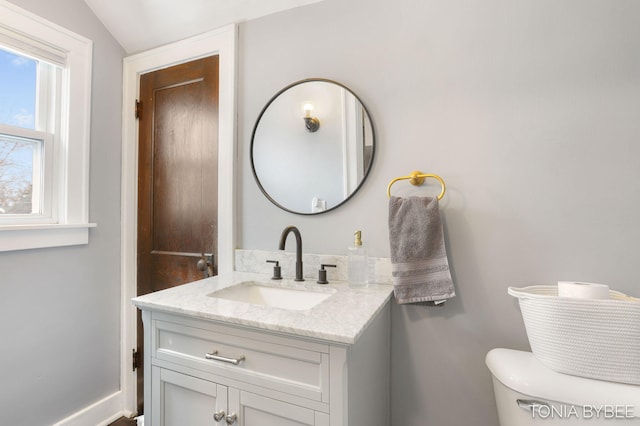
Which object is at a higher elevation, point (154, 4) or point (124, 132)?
point (154, 4)

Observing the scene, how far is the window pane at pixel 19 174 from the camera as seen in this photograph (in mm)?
1411

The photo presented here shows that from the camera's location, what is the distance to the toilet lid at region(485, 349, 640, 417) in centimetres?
75

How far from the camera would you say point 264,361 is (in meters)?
0.87

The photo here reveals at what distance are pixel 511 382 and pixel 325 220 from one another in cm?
87

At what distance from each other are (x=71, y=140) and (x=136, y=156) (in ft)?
1.06

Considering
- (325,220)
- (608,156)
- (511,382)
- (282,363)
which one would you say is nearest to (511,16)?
(608,156)

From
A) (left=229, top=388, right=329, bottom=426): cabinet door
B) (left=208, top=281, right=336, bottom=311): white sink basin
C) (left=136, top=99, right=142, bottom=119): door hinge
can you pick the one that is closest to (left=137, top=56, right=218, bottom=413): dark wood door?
(left=136, top=99, right=142, bottom=119): door hinge

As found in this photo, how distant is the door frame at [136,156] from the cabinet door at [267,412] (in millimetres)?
750

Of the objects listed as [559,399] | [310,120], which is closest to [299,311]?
[559,399]

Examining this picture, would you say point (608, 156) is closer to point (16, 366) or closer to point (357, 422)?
point (357, 422)

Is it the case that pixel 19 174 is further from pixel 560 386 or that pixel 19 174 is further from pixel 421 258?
pixel 560 386

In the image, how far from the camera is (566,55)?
1.03 meters

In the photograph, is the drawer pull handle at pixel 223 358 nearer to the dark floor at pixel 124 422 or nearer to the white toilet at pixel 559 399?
the white toilet at pixel 559 399

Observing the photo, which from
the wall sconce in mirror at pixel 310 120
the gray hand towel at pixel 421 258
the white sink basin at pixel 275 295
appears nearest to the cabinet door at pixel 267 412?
the white sink basin at pixel 275 295
